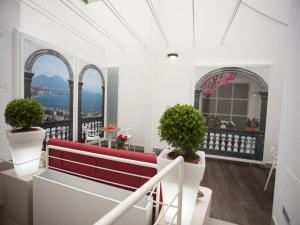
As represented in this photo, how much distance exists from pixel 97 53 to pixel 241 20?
177 inches

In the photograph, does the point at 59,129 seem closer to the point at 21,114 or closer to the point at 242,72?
the point at 21,114

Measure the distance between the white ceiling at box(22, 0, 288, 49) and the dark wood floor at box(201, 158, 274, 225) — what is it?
3.51 m

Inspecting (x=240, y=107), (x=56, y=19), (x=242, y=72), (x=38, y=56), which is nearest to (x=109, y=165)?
(x=38, y=56)

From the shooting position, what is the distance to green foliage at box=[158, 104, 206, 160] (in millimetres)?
1175

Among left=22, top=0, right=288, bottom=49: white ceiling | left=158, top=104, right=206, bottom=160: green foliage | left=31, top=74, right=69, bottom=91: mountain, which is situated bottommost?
left=158, top=104, right=206, bottom=160: green foliage

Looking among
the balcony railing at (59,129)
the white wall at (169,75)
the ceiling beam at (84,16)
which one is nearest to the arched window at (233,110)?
the white wall at (169,75)

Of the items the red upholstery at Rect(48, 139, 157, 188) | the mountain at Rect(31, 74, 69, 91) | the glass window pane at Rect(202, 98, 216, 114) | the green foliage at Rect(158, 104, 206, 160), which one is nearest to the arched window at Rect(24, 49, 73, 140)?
the mountain at Rect(31, 74, 69, 91)

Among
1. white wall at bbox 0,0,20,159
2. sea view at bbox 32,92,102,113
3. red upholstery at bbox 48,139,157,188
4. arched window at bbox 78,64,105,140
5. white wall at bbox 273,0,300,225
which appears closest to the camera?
white wall at bbox 273,0,300,225

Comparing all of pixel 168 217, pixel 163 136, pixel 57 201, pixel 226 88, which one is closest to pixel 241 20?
pixel 226 88

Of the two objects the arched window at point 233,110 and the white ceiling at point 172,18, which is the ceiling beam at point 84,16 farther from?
the arched window at point 233,110

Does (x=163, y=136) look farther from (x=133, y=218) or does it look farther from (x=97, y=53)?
(x=97, y=53)

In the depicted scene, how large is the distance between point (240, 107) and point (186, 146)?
4.45 metres

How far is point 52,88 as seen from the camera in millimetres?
3992

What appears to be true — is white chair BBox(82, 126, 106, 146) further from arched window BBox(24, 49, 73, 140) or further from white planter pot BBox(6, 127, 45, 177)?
white planter pot BBox(6, 127, 45, 177)
